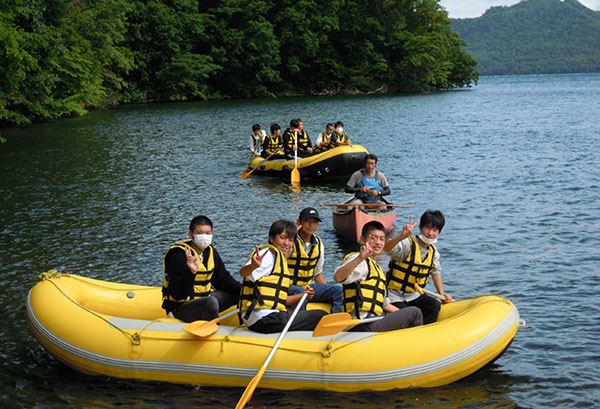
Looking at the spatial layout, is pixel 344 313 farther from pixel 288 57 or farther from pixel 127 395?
pixel 288 57

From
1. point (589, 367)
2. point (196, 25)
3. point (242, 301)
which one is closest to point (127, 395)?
point (242, 301)

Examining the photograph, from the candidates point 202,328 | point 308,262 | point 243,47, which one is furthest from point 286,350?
point 243,47

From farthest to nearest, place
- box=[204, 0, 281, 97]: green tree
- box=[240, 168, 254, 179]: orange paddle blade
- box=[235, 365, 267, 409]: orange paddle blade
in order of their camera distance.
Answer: box=[204, 0, 281, 97]: green tree → box=[240, 168, 254, 179]: orange paddle blade → box=[235, 365, 267, 409]: orange paddle blade

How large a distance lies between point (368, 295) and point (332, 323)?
476 mm

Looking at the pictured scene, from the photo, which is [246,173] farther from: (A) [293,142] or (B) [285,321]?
(B) [285,321]

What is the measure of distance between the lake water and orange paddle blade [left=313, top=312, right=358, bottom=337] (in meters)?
0.57

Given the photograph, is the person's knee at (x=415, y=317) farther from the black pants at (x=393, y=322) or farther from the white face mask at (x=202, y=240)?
the white face mask at (x=202, y=240)

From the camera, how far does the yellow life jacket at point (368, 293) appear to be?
5.68 meters

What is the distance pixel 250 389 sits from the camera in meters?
5.20

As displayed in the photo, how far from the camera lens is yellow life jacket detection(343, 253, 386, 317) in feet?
18.6

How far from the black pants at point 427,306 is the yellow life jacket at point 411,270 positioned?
0.13 m

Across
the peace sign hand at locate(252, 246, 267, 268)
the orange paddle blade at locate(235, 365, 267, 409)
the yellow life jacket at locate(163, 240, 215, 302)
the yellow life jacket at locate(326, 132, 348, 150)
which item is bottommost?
the orange paddle blade at locate(235, 365, 267, 409)

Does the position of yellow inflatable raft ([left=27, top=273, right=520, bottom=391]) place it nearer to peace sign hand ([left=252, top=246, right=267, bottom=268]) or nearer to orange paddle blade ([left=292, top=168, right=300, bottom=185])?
peace sign hand ([left=252, top=246, right=267, bottom=268])

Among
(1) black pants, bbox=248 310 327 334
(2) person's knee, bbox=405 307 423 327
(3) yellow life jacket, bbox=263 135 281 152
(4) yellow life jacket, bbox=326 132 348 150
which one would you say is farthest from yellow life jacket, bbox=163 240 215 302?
(3) yellow life jacket, bbox=263 135 281 152
